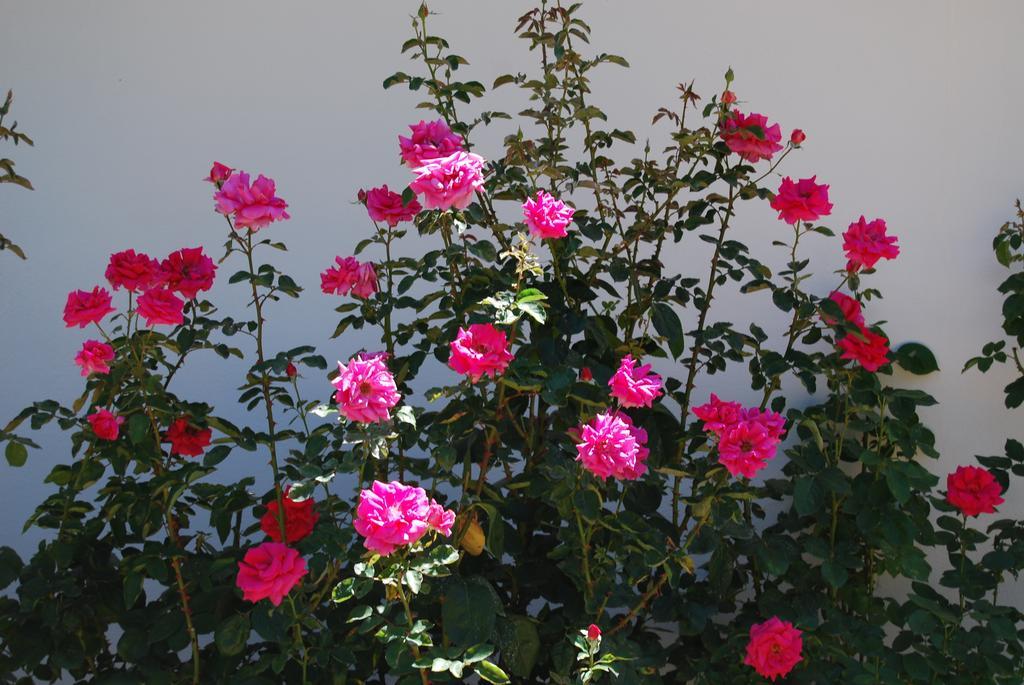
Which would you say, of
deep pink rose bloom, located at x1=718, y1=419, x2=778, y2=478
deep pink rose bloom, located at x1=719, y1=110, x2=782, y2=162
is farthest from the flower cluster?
deep pink rose bloom, located at x1=719, y1=110, x2=782, y2=162

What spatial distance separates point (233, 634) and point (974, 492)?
1.54m

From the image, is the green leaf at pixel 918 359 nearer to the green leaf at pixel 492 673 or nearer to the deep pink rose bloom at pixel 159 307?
the green leaf at pixel 492 673

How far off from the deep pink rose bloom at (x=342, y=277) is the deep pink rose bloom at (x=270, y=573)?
533mm

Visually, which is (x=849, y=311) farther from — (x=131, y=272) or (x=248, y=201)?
(x=131, y=272)

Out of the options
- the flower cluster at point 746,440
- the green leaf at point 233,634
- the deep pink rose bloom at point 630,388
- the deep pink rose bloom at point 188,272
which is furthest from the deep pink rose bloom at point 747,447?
the deep pink rose bloom at point 188,272

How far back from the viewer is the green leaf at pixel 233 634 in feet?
6.25

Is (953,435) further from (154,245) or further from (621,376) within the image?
(154,245)

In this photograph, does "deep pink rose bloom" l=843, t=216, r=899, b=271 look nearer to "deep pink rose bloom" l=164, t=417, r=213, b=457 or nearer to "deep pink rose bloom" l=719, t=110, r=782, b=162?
"deep pink rose bloom" l=719, t=110, r=782, b=162

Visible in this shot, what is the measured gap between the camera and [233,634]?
1913 millimetres

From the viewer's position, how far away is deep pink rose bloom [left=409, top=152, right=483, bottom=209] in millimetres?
1772

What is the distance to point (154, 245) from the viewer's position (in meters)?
2.70

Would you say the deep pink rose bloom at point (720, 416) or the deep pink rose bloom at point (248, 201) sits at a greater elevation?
the deep pink rose bloom at point (248, 201)

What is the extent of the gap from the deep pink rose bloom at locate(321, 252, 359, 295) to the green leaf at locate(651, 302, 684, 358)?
60 centimetres

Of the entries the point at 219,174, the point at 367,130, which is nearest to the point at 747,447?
the point at 219,174
